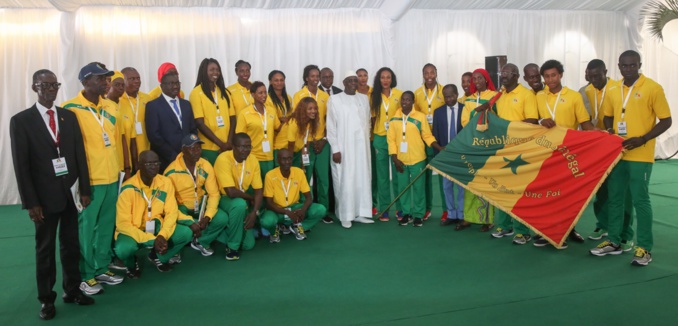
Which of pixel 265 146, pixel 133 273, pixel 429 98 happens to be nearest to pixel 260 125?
pixel 265 146

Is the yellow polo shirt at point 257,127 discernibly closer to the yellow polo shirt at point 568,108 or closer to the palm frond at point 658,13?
the yellow polo shirt at point 568,108

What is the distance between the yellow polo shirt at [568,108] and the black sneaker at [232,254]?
3100mm

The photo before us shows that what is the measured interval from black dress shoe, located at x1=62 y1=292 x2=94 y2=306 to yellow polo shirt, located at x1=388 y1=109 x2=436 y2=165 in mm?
3381

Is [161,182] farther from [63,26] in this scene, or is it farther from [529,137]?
[63,26]

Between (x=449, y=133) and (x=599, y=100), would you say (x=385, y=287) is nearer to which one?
(x=449, y=133)

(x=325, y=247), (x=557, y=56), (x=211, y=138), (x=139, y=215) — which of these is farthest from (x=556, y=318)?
(x=557, y=56)

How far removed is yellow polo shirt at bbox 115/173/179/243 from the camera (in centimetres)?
423

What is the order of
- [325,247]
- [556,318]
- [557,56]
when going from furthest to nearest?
[557,56] → [325,247] → [556,318]

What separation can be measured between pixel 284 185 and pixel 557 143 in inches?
102

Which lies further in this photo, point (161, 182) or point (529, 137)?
point (529, 137)

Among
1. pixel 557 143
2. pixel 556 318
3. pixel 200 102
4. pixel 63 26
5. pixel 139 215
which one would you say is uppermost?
pixel 63 26

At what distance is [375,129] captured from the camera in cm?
618

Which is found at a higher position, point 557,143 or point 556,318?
point 557,143

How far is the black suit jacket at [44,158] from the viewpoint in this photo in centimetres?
331
